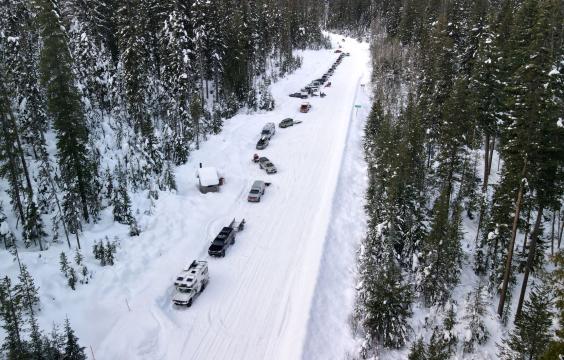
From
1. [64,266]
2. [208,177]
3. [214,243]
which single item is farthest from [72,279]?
[208,177]

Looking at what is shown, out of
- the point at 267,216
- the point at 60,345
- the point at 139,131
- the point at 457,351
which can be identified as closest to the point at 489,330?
the point at 457,351

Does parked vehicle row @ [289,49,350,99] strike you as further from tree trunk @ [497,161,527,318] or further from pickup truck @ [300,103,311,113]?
tree trunk @ [497,161,527,318]

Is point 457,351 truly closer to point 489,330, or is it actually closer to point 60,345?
point 489,330

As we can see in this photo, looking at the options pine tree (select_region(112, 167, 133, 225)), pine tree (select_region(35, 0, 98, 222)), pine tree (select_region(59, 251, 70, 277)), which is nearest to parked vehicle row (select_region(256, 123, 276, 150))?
pine tree (select_region(112, 167, 133, 225))

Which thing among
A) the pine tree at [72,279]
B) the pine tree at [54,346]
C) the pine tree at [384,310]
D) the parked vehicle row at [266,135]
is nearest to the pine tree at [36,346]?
the pine tree at [54,346]

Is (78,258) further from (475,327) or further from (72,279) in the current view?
(475,327)

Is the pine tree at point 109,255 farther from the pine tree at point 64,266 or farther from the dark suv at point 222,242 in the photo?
the dark suv at point 222,242
